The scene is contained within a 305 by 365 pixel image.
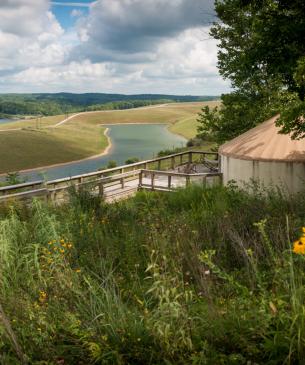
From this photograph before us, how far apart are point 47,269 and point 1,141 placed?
295ft

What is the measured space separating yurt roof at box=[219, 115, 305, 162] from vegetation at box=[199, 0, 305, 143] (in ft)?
1.78

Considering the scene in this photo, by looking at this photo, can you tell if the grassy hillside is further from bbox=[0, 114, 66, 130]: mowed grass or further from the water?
bbox=[0, 114, 66, 130]: mowed grass

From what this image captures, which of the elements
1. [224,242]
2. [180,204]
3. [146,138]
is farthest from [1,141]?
[224,242]

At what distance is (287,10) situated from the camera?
1155 cm

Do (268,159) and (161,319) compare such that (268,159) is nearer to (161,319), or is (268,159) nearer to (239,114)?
(239,114)

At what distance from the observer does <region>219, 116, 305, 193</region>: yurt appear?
14.7m

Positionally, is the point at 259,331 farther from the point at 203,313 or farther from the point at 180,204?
the point at 180,204

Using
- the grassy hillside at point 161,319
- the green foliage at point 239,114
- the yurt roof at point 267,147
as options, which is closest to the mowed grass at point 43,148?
the green foliage at point 239,114

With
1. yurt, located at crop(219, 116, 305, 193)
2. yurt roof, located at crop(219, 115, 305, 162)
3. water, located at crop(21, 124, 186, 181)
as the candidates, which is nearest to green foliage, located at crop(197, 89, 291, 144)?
yurt roof, located at crop(219, 115, 305, 162)

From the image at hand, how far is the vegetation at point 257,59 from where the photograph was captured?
37.0 feet

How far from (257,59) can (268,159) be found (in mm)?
4370

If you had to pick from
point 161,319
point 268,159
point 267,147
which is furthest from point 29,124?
point 161,319

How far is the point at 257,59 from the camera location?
12.1 m

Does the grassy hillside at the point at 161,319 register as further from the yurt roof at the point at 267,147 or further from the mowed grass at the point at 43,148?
the mowed grass at the point at 43,148
